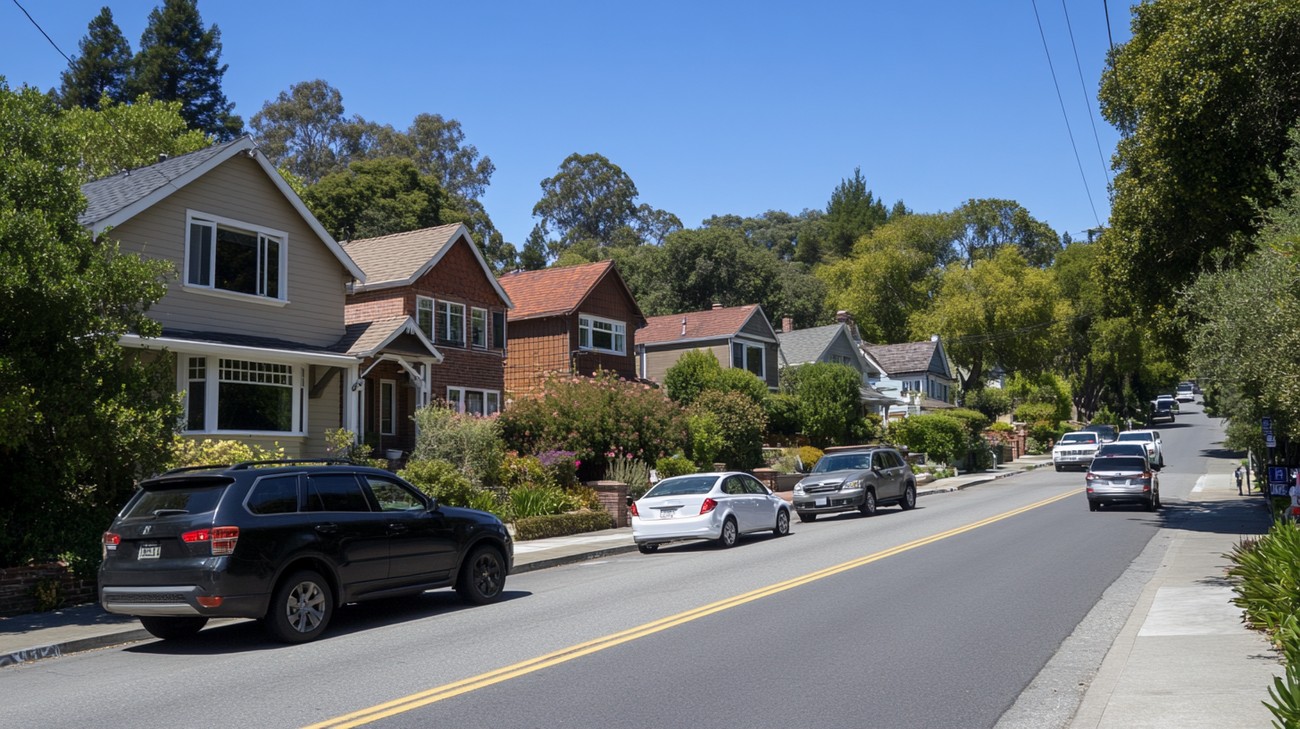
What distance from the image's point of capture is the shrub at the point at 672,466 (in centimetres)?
2814

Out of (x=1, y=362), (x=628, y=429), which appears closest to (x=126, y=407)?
(x=1, y=362)

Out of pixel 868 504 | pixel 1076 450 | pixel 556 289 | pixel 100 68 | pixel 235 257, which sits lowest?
pixel 868 504

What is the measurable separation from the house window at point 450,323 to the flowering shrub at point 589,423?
15.0 ft

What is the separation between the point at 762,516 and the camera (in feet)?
69.2

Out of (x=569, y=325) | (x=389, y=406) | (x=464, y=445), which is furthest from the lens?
(x=569, y=325)

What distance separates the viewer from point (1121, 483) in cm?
2597

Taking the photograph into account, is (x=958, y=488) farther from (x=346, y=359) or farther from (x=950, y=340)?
(x=950, y=340)

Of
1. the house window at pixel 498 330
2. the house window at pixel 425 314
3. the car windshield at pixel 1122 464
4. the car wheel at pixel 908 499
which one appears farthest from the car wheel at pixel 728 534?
the house window at pixel 498 330

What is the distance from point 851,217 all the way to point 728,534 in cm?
8635

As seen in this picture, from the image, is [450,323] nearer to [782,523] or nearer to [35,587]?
[782,523]

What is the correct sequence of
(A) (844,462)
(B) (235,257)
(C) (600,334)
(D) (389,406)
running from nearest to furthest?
(B) (235,257) → (A) (844,462) → (D) (389,406) → (C) (600,334)

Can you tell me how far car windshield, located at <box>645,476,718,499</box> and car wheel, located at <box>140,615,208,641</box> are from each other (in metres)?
10.0

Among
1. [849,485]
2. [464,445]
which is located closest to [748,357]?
[849,485]

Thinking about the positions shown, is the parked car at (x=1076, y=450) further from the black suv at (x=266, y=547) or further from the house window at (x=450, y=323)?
the black suv at (x=266, y=547)
